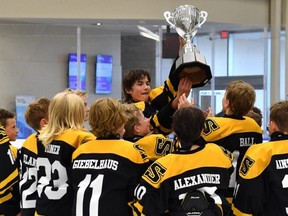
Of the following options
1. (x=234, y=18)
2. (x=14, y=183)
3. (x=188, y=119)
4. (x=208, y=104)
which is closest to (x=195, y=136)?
(x=188, y=119)

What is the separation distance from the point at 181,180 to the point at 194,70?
1.80ft

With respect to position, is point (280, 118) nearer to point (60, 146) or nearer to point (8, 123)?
point (60, 146)

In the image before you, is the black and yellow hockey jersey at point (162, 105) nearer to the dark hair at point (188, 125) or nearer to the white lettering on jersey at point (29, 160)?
the dark hair at point (188, 125)

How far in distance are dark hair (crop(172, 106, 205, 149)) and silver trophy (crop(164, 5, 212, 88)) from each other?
0.71 feet

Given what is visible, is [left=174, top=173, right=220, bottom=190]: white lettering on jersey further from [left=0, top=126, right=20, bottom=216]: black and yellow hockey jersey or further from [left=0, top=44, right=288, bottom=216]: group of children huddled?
[left=0, top=126, right=20, bottom=216]: black and yellow hockey jersey

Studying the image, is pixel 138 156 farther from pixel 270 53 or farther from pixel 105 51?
pixel 270 53

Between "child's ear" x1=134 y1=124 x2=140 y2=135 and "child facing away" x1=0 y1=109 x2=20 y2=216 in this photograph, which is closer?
"child's ear" x1=134 y1=124 x2=140 y2=135

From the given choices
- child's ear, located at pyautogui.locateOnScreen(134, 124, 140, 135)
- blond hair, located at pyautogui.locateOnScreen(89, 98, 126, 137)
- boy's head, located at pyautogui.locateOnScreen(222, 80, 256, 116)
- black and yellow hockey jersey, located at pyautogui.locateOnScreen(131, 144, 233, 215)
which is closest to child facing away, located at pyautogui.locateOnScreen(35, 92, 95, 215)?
blond hair, located at pyautogui.locateOnScreen(89, 98, 126, 137)

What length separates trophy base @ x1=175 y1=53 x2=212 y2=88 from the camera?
270 cm

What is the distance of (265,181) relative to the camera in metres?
2.77

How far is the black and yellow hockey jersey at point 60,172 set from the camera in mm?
2988

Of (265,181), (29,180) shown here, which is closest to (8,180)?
(29,180)

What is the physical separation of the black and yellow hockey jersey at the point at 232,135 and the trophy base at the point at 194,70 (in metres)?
0.25

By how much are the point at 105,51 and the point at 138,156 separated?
5509 mm
